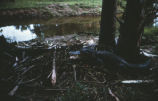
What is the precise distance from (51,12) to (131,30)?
51.5 ft

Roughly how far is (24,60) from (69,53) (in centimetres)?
158

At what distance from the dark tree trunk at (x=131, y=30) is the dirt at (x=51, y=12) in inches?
582

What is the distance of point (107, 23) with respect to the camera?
4.84m

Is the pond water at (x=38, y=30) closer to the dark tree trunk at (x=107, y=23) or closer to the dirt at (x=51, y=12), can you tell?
the dirt at (x=51, y=12)

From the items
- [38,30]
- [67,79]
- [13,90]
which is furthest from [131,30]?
[38,30]

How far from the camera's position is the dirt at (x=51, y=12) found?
52.7ft

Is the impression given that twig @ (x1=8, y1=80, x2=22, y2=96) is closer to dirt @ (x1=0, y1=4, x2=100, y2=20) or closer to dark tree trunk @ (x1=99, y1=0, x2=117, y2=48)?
dark tree trunk @ (x1=99, y1=0, x2=117, y2=48)

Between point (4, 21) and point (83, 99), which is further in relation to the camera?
point (4, 21)

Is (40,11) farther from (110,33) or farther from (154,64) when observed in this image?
(154,64)

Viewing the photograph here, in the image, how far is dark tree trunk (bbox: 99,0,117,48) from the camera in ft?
15.5

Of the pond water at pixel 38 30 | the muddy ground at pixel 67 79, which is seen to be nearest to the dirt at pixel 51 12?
the pond water at pixel 38 30

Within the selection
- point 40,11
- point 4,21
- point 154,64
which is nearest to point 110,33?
point 154,64

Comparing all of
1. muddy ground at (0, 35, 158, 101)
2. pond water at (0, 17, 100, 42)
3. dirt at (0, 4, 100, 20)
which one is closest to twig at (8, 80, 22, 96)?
muddy ground at (0, 35, 158, 101)

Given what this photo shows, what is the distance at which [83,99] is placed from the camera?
2.89 meters
